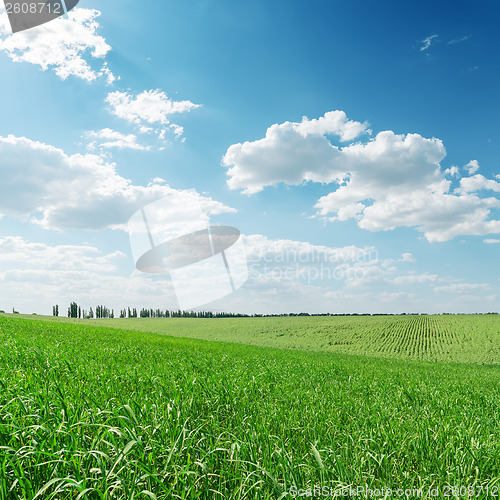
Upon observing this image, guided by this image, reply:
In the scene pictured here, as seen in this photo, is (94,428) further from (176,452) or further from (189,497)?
(189,497)

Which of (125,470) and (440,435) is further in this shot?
(440,435)

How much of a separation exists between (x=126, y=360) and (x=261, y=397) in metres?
A: 5.46

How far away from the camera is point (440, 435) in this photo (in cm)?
444

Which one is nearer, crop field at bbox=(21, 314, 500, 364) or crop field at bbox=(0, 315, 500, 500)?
crop field at bbox=(0, 315, 500, 500)

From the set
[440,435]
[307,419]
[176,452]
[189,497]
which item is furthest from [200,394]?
[440,435]

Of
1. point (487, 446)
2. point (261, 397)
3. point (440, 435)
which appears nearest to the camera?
point (487, 446)

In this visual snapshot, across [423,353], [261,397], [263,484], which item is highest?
[263,484]

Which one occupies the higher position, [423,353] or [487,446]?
[487,446]

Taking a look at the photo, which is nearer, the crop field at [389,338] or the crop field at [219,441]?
the crop field at [219,441]

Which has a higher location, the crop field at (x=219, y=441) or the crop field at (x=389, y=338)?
the crop field at (x=219, y=441)

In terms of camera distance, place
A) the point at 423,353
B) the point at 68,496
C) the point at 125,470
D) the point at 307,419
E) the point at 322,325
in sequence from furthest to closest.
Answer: the point at 322,325
the point at 423,353
the point at 307,419
the point at 125,470
the point at 68,496

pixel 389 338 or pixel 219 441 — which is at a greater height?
pixel 219 441

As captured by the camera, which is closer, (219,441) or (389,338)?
(219,441)

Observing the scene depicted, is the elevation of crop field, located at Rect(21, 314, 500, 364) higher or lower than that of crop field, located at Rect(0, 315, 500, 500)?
lower
